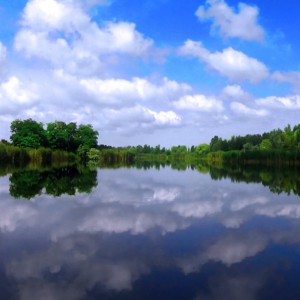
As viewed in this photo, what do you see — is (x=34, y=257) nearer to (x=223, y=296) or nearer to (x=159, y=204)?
(x=223, y=296)

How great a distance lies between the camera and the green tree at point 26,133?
56.2 m

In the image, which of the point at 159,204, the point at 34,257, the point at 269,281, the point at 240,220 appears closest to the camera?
the point at 269,281

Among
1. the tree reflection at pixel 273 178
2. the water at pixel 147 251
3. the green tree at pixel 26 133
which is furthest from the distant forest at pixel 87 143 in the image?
the water at pixel 147 251

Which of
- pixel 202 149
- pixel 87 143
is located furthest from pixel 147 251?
pixel 202 149

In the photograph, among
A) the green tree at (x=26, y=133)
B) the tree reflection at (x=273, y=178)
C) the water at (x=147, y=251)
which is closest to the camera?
the water at (x=147, y=251)

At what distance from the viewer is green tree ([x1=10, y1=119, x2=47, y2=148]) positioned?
5616cm

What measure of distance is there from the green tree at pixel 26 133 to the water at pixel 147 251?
4956cm

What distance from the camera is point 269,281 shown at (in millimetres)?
4000

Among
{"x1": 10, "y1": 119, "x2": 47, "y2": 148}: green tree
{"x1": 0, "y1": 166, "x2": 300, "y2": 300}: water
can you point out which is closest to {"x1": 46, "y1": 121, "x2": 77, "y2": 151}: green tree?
{"x1": 10, "y1": 119, "x2": 47, "y2": 148}: green tree

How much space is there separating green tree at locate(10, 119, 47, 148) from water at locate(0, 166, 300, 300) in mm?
49558

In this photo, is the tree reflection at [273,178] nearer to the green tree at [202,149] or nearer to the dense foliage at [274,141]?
the dense foliage at [274,141]

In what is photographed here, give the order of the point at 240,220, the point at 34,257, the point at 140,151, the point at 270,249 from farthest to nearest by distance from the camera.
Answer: the point at 140,151 → the point at 240,220 → the point at 270,249 → the point at 34,257

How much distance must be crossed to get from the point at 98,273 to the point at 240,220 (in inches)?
181

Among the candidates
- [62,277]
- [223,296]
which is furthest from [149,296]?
[62,277]
